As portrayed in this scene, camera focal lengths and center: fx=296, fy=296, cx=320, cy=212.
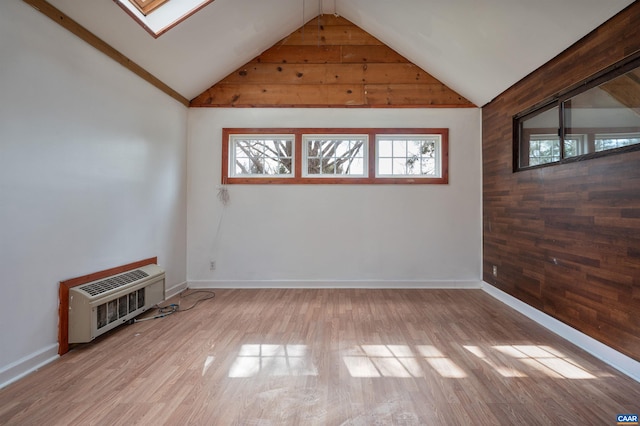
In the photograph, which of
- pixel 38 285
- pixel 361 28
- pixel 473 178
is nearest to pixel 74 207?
pixel 38 285


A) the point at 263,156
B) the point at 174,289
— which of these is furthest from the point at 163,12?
the point at 174,289

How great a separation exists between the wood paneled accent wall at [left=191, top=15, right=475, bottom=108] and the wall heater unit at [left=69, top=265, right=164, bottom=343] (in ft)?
8.32

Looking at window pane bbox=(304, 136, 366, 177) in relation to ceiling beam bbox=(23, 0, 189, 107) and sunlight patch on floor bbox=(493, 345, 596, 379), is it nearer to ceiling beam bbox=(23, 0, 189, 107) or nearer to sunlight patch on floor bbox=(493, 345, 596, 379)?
ceiling beam bbox=(23, 0, 189, 107)

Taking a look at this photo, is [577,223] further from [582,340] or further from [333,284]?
[333,284]

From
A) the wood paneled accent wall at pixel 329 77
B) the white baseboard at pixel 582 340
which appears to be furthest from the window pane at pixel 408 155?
the white baseboard at pixel 582 340

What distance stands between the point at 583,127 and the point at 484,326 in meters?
1.90

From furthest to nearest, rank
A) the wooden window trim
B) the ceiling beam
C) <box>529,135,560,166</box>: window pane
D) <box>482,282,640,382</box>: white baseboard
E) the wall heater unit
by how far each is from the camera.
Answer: <box>529,135,560,166</box>: window pane, the wooden window trim, the wall heater unit, the ceiling beam, <box>482,282,640,382</box>: white baseboard

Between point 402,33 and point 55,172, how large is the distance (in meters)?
3.77

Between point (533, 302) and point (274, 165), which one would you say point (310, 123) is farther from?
point (533, 302)

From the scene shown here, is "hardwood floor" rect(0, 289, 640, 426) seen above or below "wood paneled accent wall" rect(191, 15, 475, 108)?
below

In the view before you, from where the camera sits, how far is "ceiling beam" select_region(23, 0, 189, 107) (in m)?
2.07

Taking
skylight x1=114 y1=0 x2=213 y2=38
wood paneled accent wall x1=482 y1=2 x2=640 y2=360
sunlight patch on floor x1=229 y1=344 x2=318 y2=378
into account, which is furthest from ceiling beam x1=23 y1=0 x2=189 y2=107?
wood paneled accent wall x1=482 y1=2 x2=640 y2=360

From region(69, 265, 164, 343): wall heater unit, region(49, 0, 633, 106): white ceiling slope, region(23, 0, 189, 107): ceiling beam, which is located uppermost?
region(49, 0, 633, 106): white ceiling slope

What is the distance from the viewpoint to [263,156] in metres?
4.27
